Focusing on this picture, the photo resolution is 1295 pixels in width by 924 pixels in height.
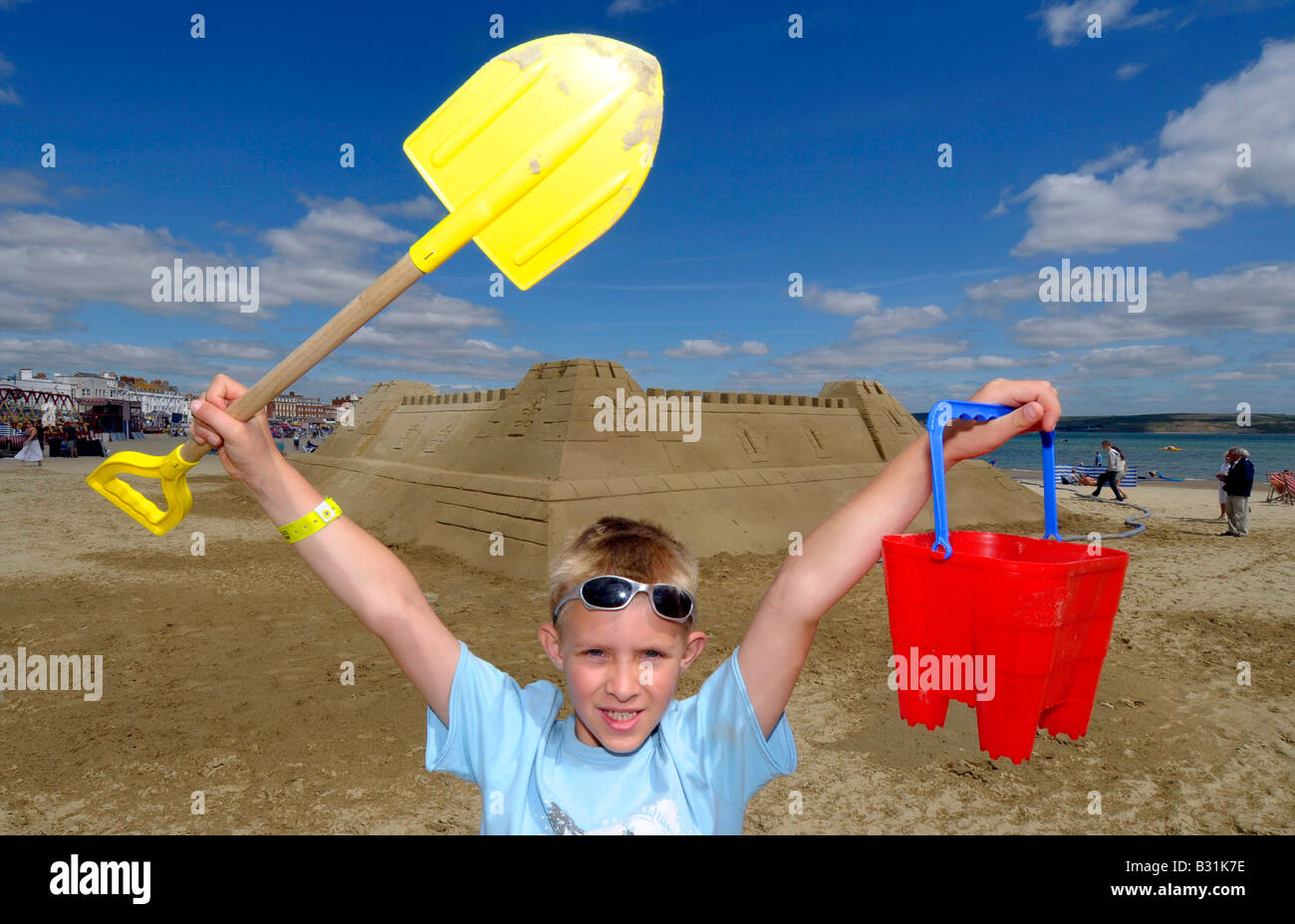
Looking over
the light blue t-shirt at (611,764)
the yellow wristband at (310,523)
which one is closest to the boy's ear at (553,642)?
the light blue t-shirt at (611,764)

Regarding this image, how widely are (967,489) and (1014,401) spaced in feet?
42.8

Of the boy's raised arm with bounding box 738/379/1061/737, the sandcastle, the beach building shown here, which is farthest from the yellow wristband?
the beach building

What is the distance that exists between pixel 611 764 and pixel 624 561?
411 millimetres

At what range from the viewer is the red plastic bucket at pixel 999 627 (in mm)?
1394

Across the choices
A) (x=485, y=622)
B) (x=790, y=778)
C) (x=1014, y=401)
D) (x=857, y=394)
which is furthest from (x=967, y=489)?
(x=1014, y=401)

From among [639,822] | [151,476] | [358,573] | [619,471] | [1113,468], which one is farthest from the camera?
[1113,468]

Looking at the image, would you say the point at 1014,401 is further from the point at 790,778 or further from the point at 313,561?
the point at 790,778

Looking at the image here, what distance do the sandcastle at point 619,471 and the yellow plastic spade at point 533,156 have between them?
6795 millimetres

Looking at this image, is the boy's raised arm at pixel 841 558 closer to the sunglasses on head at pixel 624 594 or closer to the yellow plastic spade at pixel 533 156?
the sunglasses on head at pixel 624 594

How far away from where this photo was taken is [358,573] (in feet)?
5.05

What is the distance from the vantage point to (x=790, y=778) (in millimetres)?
3926

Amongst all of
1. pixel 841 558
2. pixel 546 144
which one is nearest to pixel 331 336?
pixel 546 144

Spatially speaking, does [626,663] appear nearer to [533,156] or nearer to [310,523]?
[310,523]

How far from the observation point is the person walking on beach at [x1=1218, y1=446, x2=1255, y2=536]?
1190 cm
